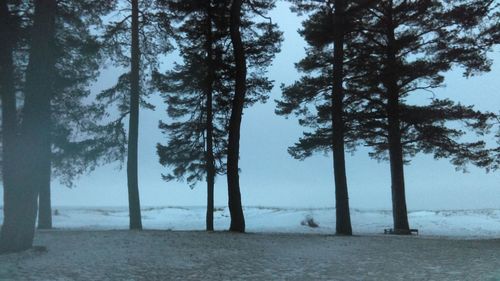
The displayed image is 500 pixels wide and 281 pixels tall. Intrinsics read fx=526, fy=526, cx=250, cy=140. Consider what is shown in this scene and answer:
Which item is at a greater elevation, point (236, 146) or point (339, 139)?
point (339, 139)

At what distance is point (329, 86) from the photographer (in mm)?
21062

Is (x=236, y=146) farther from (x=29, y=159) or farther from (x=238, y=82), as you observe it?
(x=29, y=159)

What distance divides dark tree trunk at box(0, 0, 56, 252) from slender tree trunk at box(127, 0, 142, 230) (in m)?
8.70

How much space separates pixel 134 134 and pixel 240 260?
11.0 meters

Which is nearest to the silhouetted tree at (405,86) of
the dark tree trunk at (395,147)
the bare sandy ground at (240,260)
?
the dark tree trunk at (395,147)

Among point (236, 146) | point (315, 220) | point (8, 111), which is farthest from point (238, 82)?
point (315, 220)

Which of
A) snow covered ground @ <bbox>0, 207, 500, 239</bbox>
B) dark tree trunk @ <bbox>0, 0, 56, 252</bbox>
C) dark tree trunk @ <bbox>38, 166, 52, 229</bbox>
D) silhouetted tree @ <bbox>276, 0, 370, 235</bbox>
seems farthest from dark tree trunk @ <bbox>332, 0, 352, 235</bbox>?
snow covered ground @ <bbox>0, 207, 500, 239</bbox>

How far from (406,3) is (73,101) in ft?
49.6

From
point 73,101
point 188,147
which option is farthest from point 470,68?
point 73,101

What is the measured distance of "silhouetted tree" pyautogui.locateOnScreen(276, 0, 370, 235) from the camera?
18375mm

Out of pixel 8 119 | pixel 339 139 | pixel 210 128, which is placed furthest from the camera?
pixel 210 128

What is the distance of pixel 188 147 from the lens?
22.3m

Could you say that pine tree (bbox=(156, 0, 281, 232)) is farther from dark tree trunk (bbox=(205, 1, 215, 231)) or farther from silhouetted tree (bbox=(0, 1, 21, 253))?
silhouetted tree (bbox=(0, 1, 21, 253))

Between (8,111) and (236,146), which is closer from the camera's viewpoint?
(8,111)
